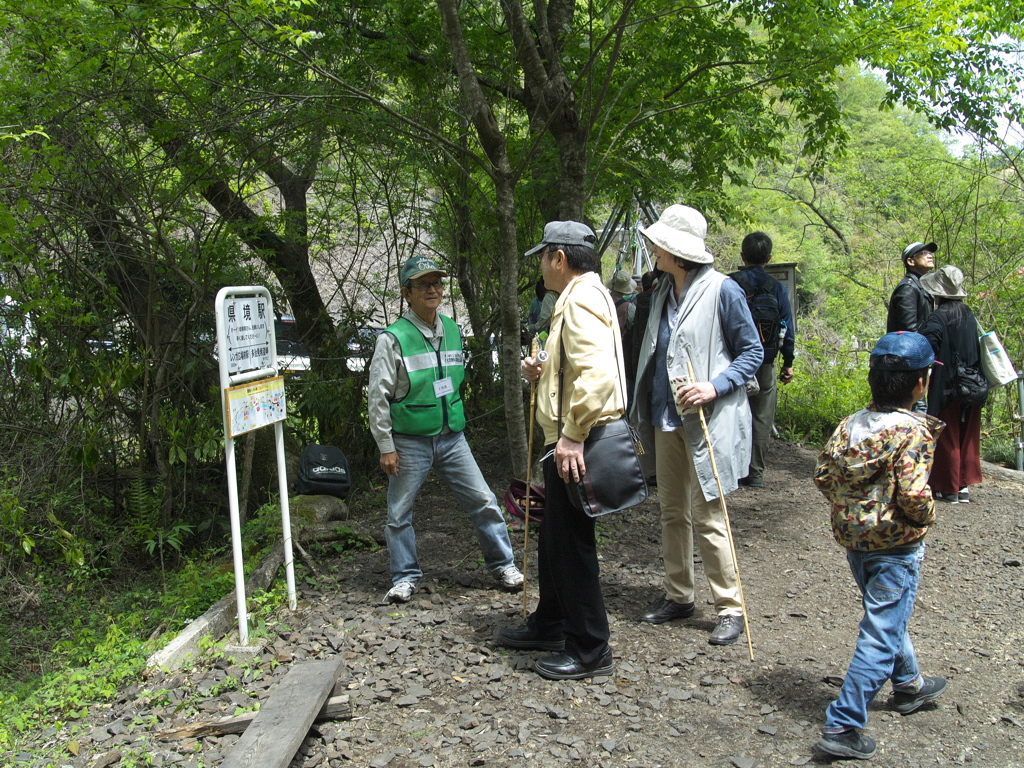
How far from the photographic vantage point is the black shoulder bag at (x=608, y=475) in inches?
125

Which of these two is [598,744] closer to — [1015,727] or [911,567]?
[911,567]

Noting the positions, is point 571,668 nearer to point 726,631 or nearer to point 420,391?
point 726,631

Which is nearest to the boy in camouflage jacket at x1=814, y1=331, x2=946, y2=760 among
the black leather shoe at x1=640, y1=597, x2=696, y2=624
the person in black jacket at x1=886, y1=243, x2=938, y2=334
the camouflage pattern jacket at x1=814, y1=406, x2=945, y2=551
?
the camouflage pattern jacket at x1=814, y1=406, x2=945, y2=551

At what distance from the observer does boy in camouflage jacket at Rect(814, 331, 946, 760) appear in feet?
9.13

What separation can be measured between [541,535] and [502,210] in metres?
2.44

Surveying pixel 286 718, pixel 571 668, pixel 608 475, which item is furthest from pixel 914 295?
pixel 286 718

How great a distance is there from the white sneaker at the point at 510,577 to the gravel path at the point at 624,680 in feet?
0.24

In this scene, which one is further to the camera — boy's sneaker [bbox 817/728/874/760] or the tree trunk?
the tree trunk

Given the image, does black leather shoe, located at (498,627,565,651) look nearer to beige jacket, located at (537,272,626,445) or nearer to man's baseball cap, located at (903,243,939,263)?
beige jacket, located at (537,272,626,445)

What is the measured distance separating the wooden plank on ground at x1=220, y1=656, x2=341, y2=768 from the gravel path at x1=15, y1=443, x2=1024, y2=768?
149 mm

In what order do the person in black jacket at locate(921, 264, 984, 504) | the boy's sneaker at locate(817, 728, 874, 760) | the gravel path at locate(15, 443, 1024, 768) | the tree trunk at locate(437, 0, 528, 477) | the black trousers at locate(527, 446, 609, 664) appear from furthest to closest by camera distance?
the person in black jacket at locate(921, 264, 984, 504) < the tree trunk at locate(437, 0, 528, 477) < the black trousers at locate(527, 446, 609, 664) < the gravel path at locate(15, 443, 1024, 768) < the boy's sneaker at locate(817, 728, 874, 760)

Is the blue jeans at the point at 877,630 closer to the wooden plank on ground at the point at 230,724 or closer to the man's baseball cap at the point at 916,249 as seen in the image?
the wooden plank on ground at the point at 230,724

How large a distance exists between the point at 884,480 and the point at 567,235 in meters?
1.61

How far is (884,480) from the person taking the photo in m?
2.84
